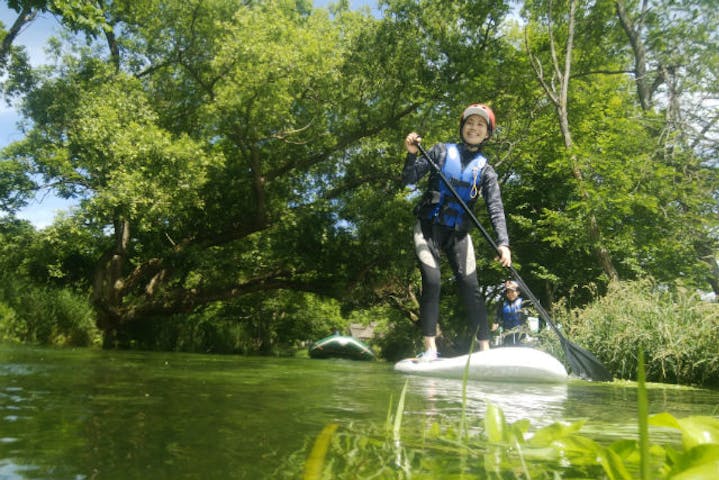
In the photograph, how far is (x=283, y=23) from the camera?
13.9 m

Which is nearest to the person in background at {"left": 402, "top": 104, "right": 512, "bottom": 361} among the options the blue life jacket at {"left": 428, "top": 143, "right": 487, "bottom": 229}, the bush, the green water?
the blue life jacket at {"left": 428, "top": 143, "right": 487, "bottom": 229}

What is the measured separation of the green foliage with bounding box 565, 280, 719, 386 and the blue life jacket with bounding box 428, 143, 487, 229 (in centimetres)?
191

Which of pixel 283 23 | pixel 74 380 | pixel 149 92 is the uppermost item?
pixel 283 23

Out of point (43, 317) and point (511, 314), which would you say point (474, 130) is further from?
point (43, 317)

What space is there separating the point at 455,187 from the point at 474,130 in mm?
611

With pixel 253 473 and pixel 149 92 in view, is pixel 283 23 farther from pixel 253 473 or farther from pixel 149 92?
pixel 253 473

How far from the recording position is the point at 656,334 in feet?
16.9

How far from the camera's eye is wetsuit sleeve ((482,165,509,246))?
4875 mm

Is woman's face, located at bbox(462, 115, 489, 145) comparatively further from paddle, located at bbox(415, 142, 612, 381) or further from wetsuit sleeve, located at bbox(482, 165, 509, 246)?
paddle, located at bbox(415, 142, 612, 381)

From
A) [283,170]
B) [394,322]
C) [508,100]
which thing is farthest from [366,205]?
[394,322]

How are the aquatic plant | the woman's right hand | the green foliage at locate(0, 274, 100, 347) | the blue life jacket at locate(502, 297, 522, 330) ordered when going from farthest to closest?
the green foliage at locate(0, 274, 100, 347) → the blue life jacket at locate(502, 297, 522, 330) → the woman's right hand → the aquatic plant

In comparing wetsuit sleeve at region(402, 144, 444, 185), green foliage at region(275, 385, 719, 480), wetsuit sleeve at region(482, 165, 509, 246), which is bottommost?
green foliage at region(275, 385, 719, 480)

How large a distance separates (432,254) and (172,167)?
851 cm

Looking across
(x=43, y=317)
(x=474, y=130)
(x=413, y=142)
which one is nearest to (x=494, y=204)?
(x=474, y=130)
